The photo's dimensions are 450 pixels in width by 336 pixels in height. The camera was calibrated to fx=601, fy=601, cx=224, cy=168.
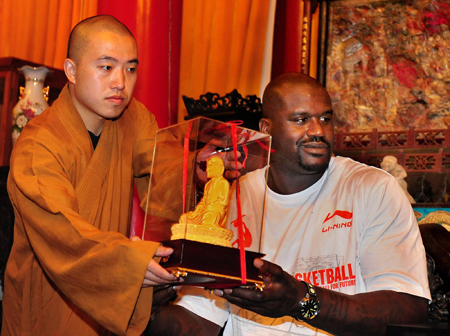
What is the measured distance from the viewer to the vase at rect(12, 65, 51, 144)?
306 centimetres

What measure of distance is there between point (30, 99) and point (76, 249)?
62.6 inches

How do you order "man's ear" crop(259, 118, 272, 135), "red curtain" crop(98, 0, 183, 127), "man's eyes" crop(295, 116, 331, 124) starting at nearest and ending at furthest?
"man's eyes" crop(295, 116, 331, 124) < "man's ear" crop(259, 118, 272, 135) < "red curtain" crop(98, 0, 183, 127)

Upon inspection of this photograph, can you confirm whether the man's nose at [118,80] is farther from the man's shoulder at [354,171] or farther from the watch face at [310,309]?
the watch face at [310,309]

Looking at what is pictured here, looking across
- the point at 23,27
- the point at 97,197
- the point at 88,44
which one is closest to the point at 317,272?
the point at 97,197

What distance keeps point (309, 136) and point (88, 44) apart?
861 mm

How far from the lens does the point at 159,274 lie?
5.10ft

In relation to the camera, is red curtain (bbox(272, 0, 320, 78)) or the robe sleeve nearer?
the robe sleeve

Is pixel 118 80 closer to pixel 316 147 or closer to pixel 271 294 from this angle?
pixel 316 147

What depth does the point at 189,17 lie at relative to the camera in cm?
436

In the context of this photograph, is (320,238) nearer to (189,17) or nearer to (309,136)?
(309,136)

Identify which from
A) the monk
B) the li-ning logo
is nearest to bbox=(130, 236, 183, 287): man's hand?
the monk

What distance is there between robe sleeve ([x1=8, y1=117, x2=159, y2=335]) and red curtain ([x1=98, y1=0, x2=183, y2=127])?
155 cm

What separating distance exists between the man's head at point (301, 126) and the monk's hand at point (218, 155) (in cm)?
39

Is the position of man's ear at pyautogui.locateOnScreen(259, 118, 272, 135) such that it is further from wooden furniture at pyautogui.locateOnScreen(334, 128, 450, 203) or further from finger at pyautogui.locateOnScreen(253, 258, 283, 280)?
wooden furniture at pyautogui.locateOnScreen(334, 128, 450, 203)
